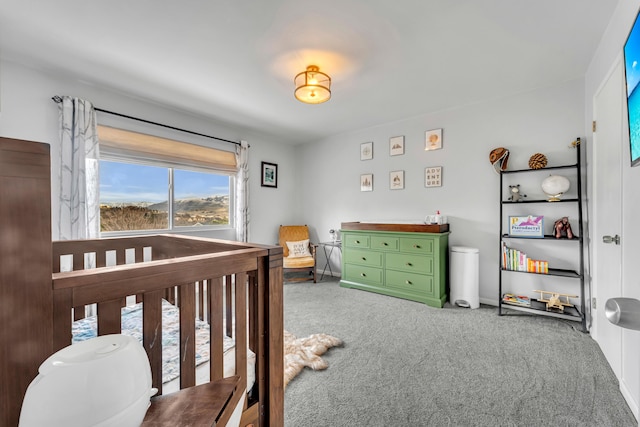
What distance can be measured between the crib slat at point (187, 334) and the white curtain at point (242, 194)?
3212mm

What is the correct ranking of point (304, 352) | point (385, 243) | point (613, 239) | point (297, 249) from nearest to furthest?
1. point (613, 239)
2. point (304, 352)
3. point (385, 243)
4. point (297, 249)

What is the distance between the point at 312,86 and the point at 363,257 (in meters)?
2.41

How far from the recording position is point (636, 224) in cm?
149

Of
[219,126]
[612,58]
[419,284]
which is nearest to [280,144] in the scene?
[219,126]

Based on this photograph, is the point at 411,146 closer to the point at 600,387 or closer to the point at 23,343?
the point at 600,387

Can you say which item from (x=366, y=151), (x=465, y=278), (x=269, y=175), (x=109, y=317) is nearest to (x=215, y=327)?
(x=109, y=317)

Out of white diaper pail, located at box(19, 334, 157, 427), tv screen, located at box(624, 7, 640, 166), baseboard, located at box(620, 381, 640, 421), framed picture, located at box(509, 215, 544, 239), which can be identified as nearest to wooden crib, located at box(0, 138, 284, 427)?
white diaper pail, located at box(19, 334, 157, 427)

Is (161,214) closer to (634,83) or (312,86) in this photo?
(312,86)

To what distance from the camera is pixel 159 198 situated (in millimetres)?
3461

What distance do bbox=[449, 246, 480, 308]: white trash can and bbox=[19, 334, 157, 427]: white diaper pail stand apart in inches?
131

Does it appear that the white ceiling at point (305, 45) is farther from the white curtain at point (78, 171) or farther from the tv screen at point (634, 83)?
the tv screen at point (634, 83)

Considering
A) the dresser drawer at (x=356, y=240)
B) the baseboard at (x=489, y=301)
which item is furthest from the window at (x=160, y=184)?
the baseboard at (x=489, y=301)

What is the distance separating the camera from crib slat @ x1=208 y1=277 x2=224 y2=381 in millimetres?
963

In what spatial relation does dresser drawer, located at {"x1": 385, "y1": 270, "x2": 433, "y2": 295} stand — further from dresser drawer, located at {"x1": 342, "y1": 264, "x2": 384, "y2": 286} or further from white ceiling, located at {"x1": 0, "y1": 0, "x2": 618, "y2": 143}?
white ceiling, located at {"x1": 0, "y1": 0, "x2": 618, "y2": 143}
